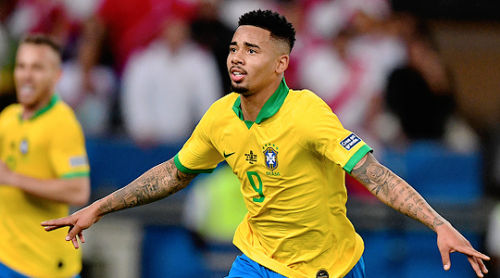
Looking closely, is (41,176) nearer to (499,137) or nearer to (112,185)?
(112,185)

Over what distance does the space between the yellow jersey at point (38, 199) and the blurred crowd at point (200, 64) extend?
2786 millimetres

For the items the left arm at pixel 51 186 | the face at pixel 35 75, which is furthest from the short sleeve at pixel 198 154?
the face at pixel 35 75

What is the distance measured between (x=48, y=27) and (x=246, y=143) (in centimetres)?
625

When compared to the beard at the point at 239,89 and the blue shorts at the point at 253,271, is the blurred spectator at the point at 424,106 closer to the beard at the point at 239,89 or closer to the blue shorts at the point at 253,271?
the blue shorts at the point at 253,271

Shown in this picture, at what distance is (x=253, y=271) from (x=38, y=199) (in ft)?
7.12

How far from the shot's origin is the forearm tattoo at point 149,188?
16.4ft

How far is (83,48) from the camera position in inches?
390

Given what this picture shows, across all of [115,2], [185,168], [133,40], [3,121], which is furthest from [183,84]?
[185,168]

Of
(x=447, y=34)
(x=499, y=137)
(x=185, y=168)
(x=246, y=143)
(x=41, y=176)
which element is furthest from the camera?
(x=447, y=34)

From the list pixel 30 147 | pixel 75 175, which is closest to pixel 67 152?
pixel 75 175

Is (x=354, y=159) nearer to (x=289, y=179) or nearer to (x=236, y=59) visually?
(x=289, y=179)

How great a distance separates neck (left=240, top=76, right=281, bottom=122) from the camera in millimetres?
4668

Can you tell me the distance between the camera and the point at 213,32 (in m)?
9.90

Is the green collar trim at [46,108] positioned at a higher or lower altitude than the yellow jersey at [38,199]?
higher
